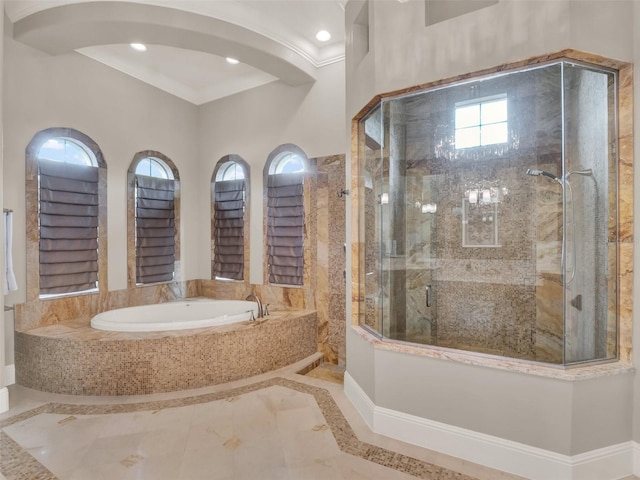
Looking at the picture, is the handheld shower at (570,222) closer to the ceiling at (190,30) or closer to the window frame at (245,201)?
the ceiling at (190,30)

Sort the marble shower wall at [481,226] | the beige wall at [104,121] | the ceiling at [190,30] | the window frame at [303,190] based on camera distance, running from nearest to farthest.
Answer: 1. the marble shower wall at [481,226]
2. the ceiling at [190,30]
3. the beige wall at [104,121]
4. the window frame at [303,190]

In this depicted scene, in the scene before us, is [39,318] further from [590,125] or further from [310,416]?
[590,125]

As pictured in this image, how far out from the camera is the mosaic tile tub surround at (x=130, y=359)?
2836 mm

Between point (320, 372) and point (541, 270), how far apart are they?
2.17 m

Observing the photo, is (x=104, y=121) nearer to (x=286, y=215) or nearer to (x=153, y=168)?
(x=153, y=168)

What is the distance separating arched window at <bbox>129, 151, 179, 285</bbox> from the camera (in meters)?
4.23

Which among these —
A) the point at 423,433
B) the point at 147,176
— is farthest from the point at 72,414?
the point at 147,176

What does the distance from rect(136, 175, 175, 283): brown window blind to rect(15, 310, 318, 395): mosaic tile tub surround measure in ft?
3.91

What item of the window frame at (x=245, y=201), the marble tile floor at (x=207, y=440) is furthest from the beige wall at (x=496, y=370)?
the window frame at (x=245, y=201)

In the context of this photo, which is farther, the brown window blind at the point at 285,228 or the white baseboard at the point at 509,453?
the brown window blind at the point at 285,228

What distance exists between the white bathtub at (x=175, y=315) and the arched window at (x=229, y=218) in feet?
1.56

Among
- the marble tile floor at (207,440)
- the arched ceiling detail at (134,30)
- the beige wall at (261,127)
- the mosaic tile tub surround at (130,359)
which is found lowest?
the marble tile floor at (207,440)

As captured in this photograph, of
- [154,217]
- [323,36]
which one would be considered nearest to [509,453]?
[323,36]

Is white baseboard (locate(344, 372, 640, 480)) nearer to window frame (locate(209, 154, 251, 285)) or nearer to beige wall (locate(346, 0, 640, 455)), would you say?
beige wall (locate(346, 0, 640, 455))
